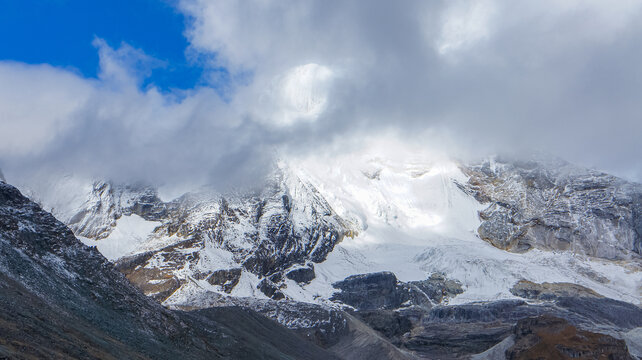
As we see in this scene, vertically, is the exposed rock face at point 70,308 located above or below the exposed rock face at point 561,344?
below

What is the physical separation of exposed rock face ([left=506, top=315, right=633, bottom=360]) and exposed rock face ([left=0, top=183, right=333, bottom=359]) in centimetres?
8201

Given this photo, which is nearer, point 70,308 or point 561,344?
point 70,308

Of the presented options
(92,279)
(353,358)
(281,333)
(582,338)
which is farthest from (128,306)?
(582,338)

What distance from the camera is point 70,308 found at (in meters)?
70.4

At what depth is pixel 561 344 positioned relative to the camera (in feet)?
504

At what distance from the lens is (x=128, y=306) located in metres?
80.6

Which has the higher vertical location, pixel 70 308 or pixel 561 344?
pixel 561 344

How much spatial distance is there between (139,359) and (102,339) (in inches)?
162

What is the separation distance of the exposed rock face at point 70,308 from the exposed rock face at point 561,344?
82.0m

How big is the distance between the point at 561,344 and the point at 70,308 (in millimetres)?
118088

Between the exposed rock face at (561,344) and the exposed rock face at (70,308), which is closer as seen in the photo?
the exposed rock face at (70,308)

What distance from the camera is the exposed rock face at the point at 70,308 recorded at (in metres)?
59.1

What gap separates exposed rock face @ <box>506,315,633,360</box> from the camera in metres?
150

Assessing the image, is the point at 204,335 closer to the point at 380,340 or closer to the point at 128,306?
the point at 128,306
